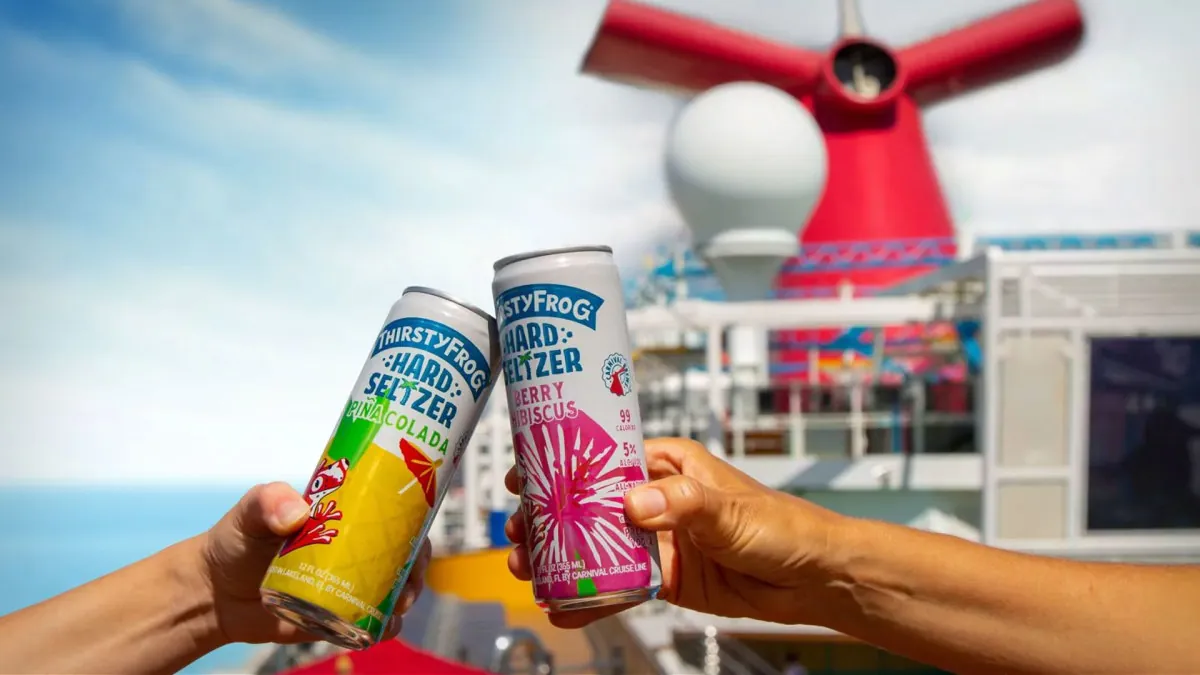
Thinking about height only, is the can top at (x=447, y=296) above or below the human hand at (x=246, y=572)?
above

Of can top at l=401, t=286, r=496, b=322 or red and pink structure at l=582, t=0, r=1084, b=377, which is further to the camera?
red and pink structure at l=582, t=0, r=1084, b=377

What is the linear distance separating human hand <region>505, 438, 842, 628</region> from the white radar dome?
1020 cm

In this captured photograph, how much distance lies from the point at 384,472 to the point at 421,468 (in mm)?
62

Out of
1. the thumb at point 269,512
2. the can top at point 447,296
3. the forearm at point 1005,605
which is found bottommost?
the forearm at point 1005,605

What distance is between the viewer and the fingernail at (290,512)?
1.78 metres

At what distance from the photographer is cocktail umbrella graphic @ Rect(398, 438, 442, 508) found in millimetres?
1813

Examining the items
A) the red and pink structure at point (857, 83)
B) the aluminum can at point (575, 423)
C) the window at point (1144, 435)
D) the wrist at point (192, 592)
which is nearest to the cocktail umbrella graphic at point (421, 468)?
the aluminum can at point (575, 423)

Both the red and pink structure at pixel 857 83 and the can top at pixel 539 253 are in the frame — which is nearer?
the can top at pixel 539 253

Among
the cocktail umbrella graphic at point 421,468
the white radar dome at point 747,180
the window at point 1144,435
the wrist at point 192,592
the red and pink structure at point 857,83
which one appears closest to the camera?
the cocktail umbrella graphic at point 421,468

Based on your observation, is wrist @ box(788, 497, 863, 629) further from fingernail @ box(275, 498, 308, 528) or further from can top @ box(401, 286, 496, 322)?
fingernail @ box(275, 498, 308, 528)

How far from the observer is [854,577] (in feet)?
6.00

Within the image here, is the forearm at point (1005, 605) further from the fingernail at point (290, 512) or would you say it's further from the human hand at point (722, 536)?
the fingernail at point (290, 512)

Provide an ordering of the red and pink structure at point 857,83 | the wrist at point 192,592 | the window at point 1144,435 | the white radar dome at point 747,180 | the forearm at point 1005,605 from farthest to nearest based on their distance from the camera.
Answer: the red and pink structure at point 857,83, the white radar dome at point 747,180, the window at point 1144,435, the wrist at point 192,592, the forearm at point 1005,605

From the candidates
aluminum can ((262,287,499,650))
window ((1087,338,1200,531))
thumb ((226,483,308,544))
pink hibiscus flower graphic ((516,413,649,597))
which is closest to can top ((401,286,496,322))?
aluminum can ((262,287,499,650))
